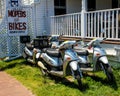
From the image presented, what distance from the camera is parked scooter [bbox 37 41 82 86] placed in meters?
6.75

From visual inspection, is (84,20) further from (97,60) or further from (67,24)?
(97,60)

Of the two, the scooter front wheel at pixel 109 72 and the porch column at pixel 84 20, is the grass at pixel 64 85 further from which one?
the porch column at pixel 84 20

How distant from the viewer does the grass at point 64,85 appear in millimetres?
6500

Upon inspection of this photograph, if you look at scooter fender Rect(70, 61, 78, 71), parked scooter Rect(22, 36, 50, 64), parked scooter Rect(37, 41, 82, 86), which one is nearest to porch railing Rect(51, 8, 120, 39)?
parked scooter Rect(22, 36, 50, 64)

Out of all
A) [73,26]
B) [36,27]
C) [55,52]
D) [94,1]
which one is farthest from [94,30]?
[94,1]

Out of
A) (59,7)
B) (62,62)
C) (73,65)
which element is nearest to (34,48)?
(62,62)

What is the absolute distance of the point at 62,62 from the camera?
7648 mm

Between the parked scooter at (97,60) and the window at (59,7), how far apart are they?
5.77 metres

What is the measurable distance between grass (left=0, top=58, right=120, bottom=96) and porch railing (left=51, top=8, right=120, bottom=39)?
149 centimetres

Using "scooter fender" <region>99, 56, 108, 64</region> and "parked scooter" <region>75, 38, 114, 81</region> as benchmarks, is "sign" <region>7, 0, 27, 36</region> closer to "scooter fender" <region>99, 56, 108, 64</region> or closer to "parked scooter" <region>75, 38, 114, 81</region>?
"parked scooter" <region>75, 38, 114, 81</region>

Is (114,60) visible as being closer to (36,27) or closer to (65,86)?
(65,86)

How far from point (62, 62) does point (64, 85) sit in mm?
734

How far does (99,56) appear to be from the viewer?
7188 mm

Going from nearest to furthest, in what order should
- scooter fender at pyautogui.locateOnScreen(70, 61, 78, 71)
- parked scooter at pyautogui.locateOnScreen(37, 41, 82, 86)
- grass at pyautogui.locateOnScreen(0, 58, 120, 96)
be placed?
grass at pyautogui.locateOnScreen(0, 58, 120, 96)
scooter fender at pyautogui.locateOnScreen(70, 61, 78, 71)
parked scooter at pyautogui.locateOnScreen(37, 41, 82, 86)
